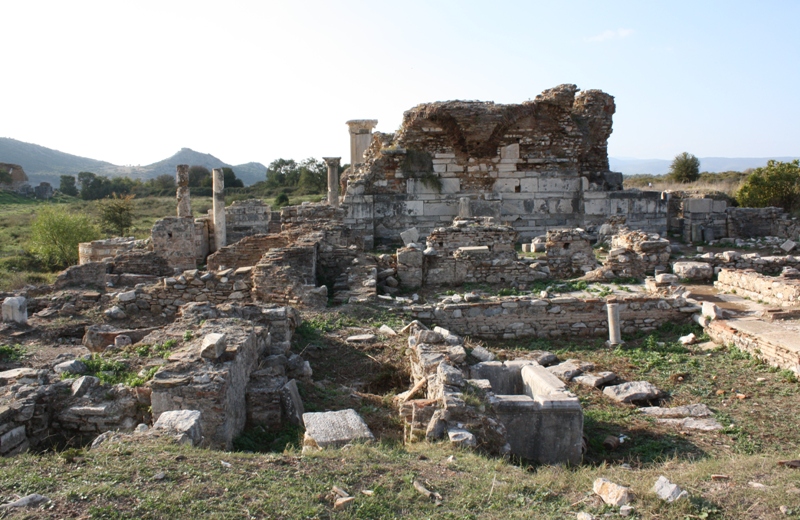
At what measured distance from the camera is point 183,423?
4895 mm

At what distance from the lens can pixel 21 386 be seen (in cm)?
567

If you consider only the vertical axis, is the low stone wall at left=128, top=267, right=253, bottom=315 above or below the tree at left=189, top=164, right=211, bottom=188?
below

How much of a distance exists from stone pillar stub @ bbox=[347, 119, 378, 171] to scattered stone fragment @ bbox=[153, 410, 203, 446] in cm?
2093

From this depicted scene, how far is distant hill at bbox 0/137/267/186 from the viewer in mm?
129000

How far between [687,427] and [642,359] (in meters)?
2.48

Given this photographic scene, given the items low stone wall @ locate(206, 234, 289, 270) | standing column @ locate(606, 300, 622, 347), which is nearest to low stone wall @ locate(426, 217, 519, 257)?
low stone wall @ locate(206, 234, 289, 270)

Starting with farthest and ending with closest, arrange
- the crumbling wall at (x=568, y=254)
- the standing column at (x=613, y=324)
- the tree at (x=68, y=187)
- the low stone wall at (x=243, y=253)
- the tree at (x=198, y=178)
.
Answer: the tree at (x=68, y=187) < the tree at (x=198, y=178) < the low stone wall at (x=243, y=253) < the crumbling wall at (x=568, y=254) < the standing column at (x=613, y=324)

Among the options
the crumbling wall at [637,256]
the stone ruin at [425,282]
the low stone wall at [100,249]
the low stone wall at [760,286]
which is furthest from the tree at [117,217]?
the low stone wall at [760,286]

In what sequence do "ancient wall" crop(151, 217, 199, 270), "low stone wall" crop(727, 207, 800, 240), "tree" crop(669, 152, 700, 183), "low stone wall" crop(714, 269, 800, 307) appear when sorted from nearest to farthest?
"low stone wall" crop(714, 269, 800, 307)
"ancient wall" crop(151, 217, 199, 270)
"low stone wall" crop(727, 207, 800, 240)
"tree" crop(669, 152, 700, 183)

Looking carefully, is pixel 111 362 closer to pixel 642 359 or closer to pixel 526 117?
pixel 642 359

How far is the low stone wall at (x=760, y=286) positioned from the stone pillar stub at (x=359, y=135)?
16.2 m

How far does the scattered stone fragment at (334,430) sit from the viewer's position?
16.3 ft

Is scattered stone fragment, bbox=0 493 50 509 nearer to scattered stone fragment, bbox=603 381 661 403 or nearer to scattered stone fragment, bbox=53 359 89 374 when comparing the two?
scattered stone fragment, bbox=53 359 89 374

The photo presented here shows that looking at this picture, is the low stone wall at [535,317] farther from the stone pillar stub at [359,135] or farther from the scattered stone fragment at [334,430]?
the stone pillar stub at [359,135]
